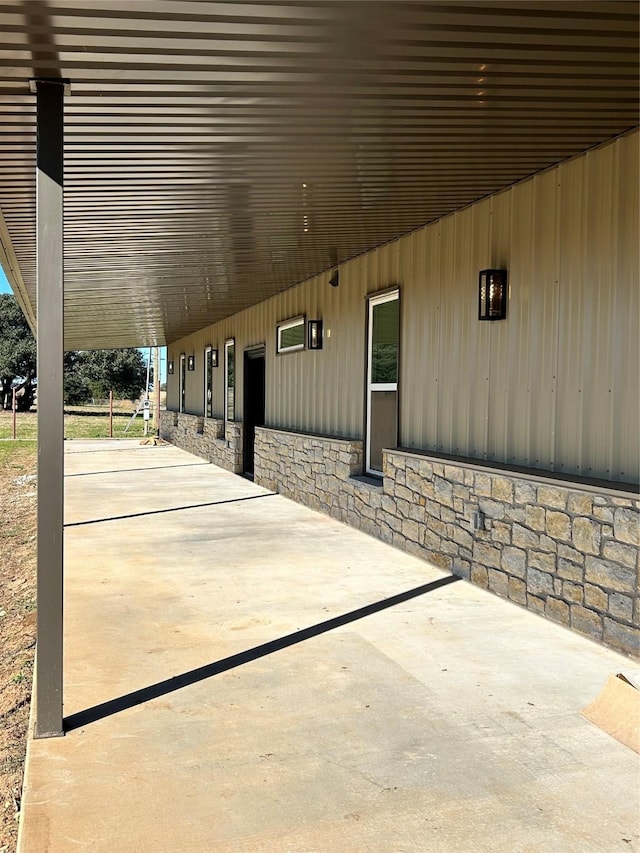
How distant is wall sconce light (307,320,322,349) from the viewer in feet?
28.6

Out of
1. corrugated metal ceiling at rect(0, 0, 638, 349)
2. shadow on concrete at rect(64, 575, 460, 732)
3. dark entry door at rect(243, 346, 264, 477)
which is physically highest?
corrugated metal ceiling at rect(0, 0, 638, 349)

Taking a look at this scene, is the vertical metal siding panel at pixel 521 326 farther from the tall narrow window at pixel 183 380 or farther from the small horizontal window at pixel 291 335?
the tall narrow window at pixel 183 380

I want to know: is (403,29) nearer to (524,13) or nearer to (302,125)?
(524,13)

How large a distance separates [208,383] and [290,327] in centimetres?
603

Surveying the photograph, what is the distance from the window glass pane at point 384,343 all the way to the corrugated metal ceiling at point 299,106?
2.84ft

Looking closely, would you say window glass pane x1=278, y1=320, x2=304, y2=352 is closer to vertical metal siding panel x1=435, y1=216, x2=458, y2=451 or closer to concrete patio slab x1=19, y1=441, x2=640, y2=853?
vertical metal siding panel x1=435, y1=216, x2=458, y2=451

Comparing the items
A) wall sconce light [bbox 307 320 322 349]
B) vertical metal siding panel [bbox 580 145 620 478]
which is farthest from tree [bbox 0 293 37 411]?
vertical metal siding panel [bbox 580 145 620 478]

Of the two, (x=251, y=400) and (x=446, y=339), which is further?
(x=251, y=400)

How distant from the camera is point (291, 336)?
9.98 meters

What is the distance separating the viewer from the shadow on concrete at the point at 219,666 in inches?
119

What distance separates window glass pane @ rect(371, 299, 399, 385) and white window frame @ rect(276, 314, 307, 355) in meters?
2.01

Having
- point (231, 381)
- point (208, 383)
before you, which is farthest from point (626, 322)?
point (208, 383)

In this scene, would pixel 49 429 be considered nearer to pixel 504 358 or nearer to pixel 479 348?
pixel 504 358

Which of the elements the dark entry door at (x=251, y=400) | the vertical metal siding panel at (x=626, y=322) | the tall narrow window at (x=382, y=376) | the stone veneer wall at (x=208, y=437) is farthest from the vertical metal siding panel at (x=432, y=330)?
the stone veneer wall at (x=208, y=437)
